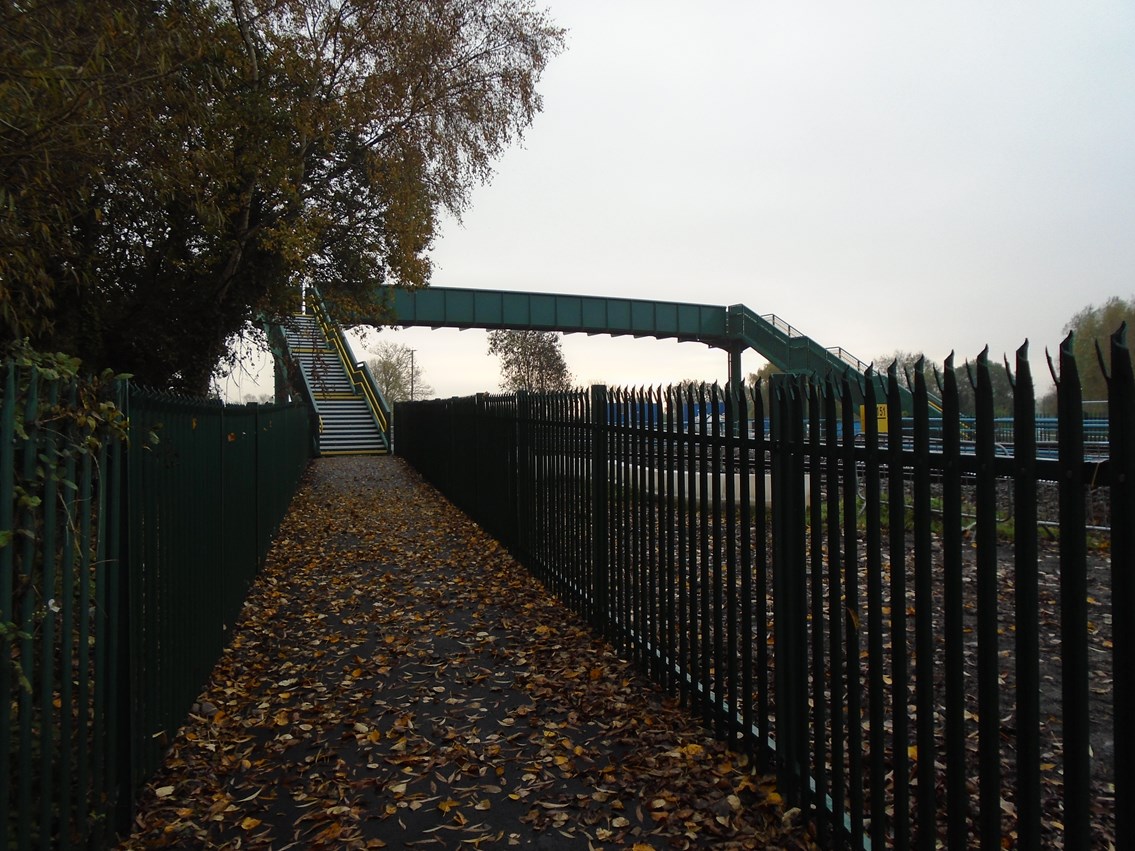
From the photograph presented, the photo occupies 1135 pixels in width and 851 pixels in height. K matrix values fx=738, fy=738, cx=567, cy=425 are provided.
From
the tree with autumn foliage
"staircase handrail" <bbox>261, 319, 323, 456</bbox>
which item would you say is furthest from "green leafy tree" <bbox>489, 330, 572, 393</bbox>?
the tree with autumn foliage

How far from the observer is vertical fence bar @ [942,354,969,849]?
7.88ft

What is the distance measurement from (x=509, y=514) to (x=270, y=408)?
13.1 ft

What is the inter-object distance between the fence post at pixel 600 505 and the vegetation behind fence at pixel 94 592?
9.39ft

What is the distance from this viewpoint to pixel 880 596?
274 cm

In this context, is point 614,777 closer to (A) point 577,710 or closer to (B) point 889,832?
(A) point 577,710

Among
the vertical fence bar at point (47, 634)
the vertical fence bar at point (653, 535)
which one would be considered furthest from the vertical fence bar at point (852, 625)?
the vertical fence bar at point (47, 634)

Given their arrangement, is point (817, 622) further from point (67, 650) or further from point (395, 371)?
point (395, 371)

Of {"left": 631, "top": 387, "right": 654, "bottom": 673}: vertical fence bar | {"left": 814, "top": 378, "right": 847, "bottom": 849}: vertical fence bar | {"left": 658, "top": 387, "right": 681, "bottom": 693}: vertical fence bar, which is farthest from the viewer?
{"left": 631, "top": 387, "right": 654, "bottom": 673}: vertical fence bar

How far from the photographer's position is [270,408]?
10516 mm

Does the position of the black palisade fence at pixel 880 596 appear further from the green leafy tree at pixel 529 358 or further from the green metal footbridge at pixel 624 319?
the green leafy tree at pixel 529 358

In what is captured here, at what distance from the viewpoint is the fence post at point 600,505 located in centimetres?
585

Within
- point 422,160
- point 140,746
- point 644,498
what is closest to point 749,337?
point 422,160

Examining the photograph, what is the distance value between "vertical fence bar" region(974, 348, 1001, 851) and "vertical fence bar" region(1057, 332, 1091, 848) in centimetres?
24

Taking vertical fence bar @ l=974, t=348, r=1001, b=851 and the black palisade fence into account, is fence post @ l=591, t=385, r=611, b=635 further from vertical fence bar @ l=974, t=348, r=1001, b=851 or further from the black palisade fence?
vertical fence bar @ l=974, t=348, r=1001, b=851
